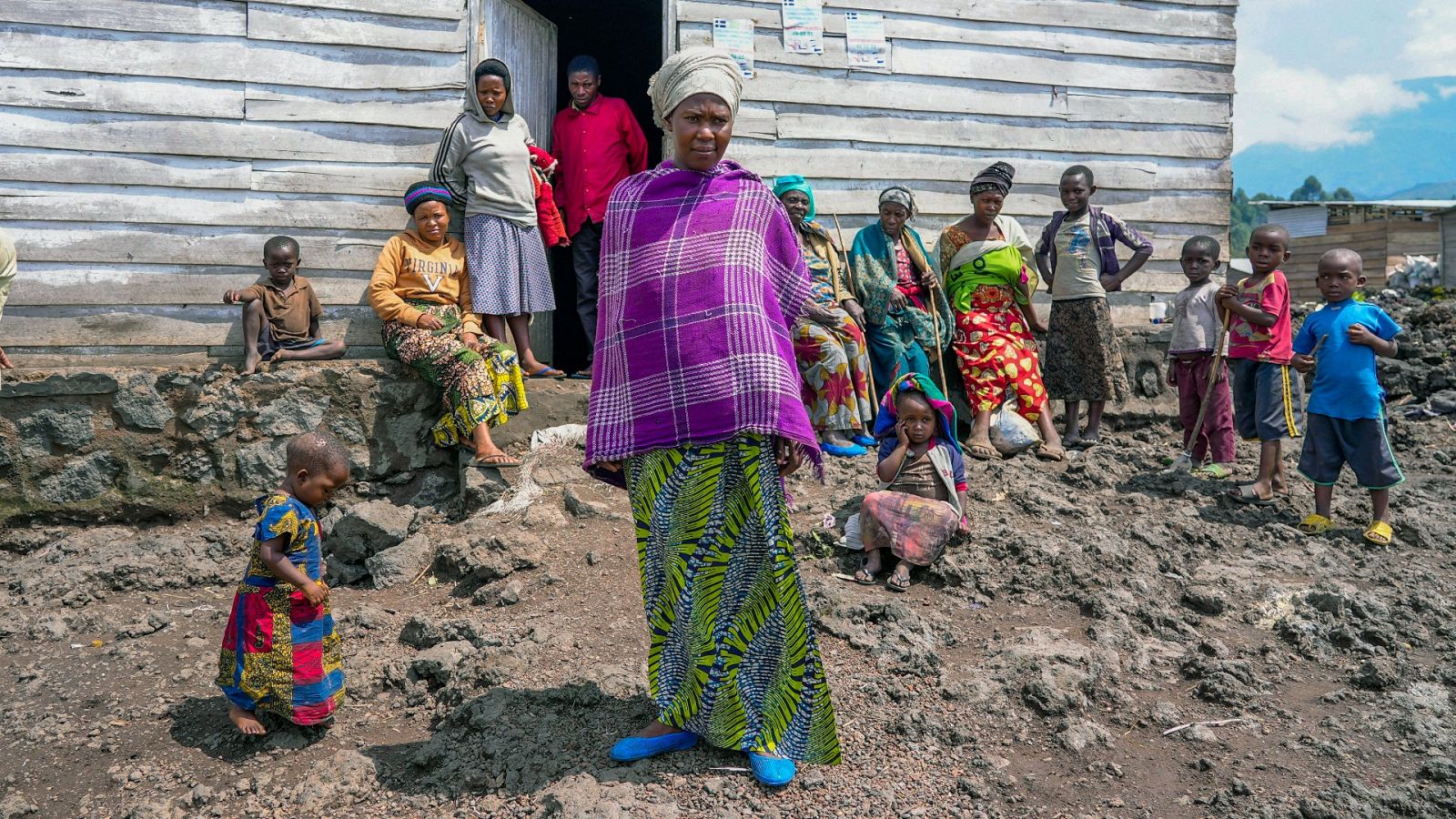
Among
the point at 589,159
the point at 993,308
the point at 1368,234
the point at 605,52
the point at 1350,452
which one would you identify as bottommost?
the point at 1350,452

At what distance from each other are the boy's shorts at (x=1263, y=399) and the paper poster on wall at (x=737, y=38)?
3279 mm

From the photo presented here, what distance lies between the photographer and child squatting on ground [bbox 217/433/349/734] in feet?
10.3

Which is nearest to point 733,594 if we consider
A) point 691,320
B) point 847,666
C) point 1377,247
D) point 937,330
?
point 691,320

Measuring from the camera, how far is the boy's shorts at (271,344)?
17.9 feet

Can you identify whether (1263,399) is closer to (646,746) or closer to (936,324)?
(936,324)

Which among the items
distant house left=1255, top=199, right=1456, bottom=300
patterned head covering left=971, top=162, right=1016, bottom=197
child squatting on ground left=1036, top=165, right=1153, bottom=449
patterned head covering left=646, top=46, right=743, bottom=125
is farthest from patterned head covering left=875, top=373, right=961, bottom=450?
distant house left=1255, top=199, right=1456, bottom=300

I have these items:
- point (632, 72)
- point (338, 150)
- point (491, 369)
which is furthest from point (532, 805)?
point (632, 72)

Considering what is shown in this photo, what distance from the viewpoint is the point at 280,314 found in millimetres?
5449

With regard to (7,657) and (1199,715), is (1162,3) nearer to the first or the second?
(1199,715)

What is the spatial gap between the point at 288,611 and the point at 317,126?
339 centimetres

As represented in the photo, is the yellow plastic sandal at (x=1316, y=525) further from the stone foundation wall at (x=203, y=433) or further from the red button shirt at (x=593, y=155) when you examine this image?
the red button shirt at (x=593, y=155)

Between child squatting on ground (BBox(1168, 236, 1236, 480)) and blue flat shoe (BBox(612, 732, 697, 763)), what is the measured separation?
3.83 m

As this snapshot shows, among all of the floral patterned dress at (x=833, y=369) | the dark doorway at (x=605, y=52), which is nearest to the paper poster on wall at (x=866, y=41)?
the floral patterned dress at (x=833, y=369)

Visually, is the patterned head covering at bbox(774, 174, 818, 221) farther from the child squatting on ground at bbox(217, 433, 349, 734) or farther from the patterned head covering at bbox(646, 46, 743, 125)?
the child squatting on ground at bbox(217, 433, 349, 734)
